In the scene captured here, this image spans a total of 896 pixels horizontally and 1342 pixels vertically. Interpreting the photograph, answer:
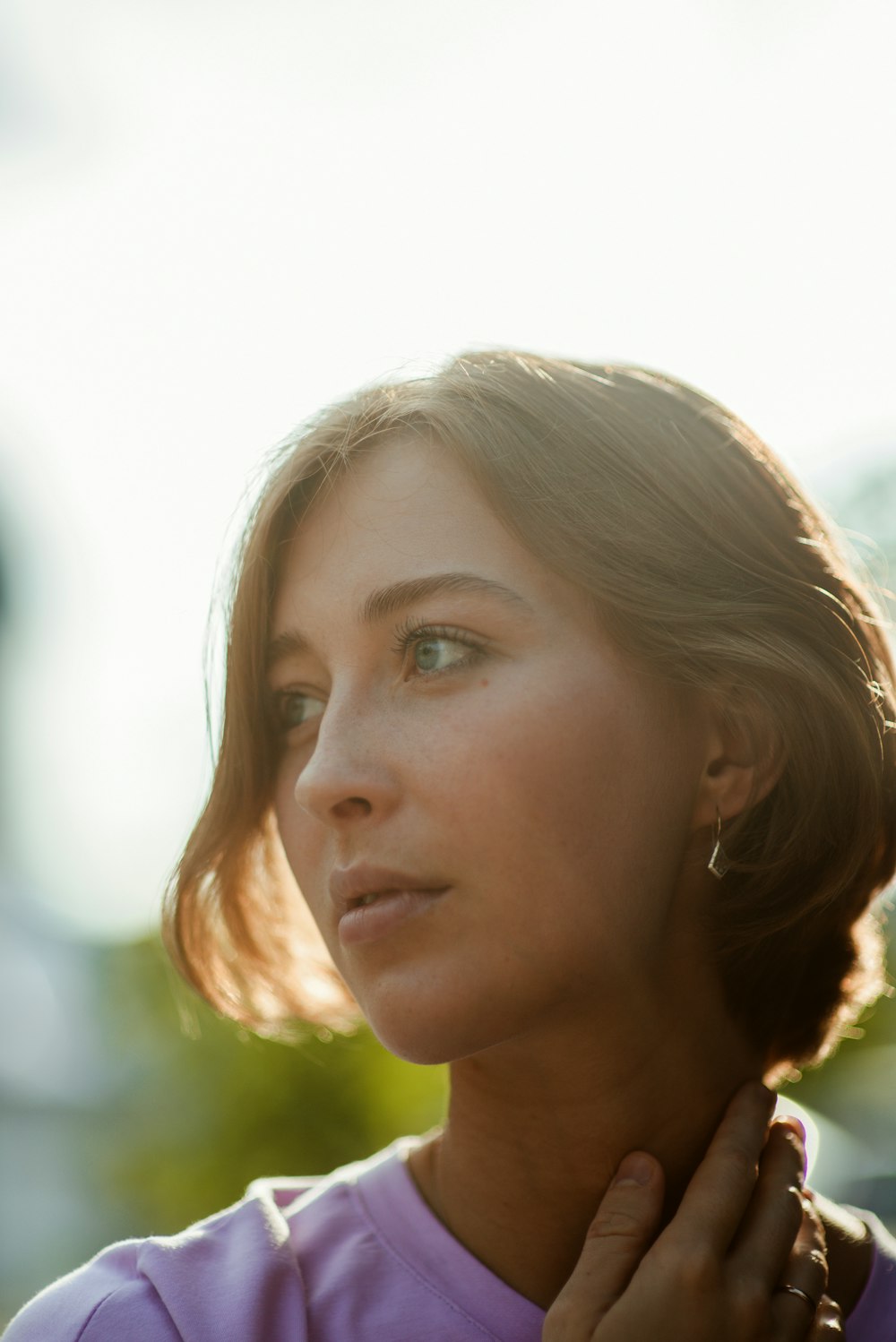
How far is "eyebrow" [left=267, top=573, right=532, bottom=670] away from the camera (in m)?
1.62

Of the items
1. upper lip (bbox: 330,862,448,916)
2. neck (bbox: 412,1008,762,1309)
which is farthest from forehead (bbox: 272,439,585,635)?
neck (bbox: 412,1008,762,1309)

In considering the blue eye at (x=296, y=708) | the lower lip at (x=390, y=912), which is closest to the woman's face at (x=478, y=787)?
the lower lip at (x=390, y=912)

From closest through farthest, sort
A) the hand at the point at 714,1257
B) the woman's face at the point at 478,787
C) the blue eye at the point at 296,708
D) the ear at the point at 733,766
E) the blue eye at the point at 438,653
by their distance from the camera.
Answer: the hand at the point at 714,1257
the woman's face at the point at 478,787
the blue eye at the point at 438,653
the ear at the point at 733,766
the blue eye at the point at 296,708

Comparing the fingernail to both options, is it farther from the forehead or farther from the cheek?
the forehead

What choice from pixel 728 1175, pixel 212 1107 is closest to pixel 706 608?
pixel 728 1175

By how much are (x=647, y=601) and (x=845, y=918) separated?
0.72m

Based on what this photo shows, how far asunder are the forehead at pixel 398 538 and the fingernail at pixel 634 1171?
839 mm

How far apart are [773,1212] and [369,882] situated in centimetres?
75

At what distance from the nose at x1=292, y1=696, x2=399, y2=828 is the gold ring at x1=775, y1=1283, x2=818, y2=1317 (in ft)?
2.79

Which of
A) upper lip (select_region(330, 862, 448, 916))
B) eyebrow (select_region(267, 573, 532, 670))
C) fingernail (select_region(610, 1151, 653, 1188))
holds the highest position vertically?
eyebrow (select_region(267, 573, 532, 670))

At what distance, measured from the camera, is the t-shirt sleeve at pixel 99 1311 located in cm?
154

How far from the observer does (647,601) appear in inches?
66.4

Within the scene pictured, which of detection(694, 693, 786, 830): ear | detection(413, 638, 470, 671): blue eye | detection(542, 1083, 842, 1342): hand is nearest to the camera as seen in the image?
detection(542, 1083, 842, 1342): hand

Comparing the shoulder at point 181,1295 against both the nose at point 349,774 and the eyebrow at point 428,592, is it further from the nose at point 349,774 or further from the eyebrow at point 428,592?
the eyebrow at point 428,592
